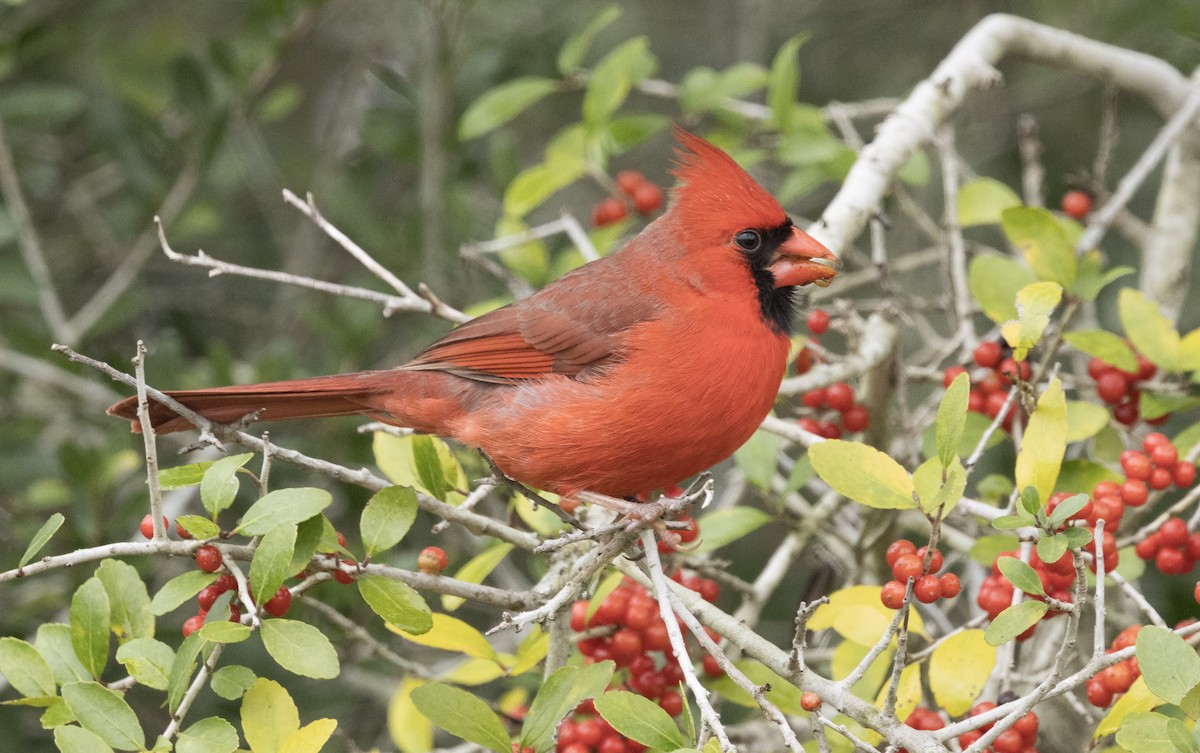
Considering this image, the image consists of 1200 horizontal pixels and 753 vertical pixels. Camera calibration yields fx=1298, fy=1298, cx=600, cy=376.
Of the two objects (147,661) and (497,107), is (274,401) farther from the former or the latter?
(497,107)

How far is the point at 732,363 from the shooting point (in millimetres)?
2635

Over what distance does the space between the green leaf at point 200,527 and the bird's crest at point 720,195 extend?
134 centimetres

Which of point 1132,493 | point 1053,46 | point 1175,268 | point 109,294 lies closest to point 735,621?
point 1132,493

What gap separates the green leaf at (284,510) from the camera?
198 cm

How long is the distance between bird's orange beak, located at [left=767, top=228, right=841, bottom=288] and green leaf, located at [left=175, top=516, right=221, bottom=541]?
4.39 feet

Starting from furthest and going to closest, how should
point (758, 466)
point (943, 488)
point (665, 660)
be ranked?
point (758, 466)
point (665, 660)
point (943, 488)

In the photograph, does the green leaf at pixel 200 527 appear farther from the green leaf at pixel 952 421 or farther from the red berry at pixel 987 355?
the red berry at pixel 987 355

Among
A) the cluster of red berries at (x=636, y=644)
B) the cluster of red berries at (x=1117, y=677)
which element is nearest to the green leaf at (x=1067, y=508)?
the cluster of red berries at (x=1117, y=677)

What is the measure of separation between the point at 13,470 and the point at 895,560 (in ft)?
9.06

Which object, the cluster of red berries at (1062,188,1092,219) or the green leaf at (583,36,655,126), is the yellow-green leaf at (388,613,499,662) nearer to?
the green leaf at (583,36,655,126)

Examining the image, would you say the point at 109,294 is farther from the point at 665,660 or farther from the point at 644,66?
the point at 665,660

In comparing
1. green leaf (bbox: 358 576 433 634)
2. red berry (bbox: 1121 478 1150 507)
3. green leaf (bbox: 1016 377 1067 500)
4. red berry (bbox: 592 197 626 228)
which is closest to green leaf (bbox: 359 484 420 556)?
green leaf (bbox: 358 576 433 634)

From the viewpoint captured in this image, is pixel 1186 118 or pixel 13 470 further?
pixel 13 470

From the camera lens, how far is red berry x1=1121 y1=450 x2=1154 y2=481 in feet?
7.86
